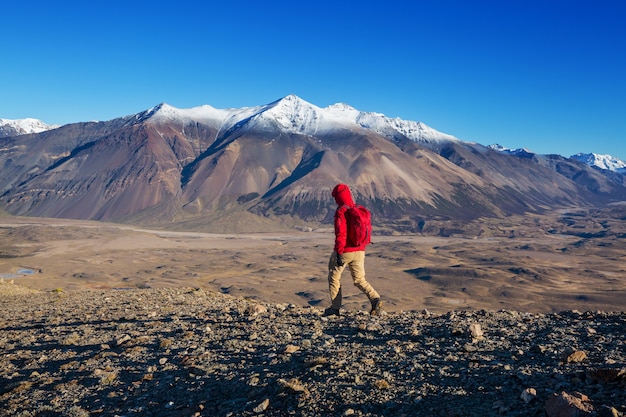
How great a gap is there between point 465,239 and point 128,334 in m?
177

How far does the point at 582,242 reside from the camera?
515 feet

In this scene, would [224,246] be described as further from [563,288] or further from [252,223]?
[563,288]

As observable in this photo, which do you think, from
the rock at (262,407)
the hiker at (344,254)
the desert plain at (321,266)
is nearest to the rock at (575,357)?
the rock at (262,407)

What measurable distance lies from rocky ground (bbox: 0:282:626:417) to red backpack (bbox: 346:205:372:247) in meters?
1.77

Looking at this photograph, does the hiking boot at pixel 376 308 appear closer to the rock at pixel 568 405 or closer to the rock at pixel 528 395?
the rock at pixel 528 395

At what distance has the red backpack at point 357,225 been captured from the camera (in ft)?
36.5

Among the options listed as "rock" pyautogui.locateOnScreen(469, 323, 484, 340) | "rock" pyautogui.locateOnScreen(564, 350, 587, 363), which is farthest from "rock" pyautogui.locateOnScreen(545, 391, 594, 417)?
"rock" pyautogui.locateOnScreen(469, 323, 484, 340)

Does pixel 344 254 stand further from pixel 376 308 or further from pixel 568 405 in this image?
pixel 568 405

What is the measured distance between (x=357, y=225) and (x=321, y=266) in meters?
101

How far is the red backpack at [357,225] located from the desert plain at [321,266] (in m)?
43.4


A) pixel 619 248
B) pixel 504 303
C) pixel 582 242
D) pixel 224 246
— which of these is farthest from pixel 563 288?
pixel 224 246

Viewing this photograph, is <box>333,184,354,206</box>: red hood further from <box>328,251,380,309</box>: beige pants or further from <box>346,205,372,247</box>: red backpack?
<box>328,251,380,309</box>: beige pants

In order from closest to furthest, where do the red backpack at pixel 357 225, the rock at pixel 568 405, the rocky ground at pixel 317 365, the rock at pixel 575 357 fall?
the rock at pixel 568 405 → the rocky ground at pixel 317 365 → the rock at pixel 575 357 → the red backpack at pixel 357 225

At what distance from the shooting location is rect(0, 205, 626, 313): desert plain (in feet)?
247
